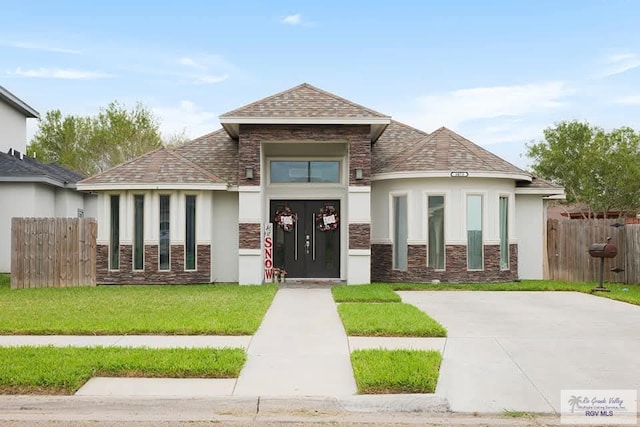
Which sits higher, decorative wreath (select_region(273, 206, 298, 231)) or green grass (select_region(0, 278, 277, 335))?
decorative wreath (select_region(273, 206, 298, 231))

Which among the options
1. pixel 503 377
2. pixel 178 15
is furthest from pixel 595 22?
pixel 503 377

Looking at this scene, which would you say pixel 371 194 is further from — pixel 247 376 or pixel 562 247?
pixel 247 376

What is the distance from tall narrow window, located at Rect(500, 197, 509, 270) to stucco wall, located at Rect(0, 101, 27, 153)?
1949 centimetres

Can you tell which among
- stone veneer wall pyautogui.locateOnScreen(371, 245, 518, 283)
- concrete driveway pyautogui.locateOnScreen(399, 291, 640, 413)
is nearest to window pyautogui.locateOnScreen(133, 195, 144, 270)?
stone veneer wall pyautogui.locateOnScreen(371, 245, 518, 283)

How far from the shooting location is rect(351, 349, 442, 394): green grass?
7121 millimetres

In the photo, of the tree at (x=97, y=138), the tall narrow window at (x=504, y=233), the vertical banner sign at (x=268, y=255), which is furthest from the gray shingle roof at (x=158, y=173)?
the tree at (x=97, y=138)

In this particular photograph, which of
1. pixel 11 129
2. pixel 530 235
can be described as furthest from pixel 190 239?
pixel 11 129

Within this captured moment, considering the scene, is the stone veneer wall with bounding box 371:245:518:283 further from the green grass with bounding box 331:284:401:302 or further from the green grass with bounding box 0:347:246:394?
the green grass with bounding box 0:347:246:394

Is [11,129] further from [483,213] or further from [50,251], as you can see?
[483,213]

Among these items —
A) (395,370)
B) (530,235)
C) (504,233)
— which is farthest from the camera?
(530,235)

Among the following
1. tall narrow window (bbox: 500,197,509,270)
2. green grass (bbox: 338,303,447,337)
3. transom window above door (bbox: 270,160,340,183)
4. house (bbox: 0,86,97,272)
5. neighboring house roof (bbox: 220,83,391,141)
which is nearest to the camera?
green grass (bbox: 338,303,447,337)

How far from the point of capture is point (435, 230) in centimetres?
1875

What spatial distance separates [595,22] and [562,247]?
683 cm

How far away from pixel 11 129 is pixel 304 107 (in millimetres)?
15755
